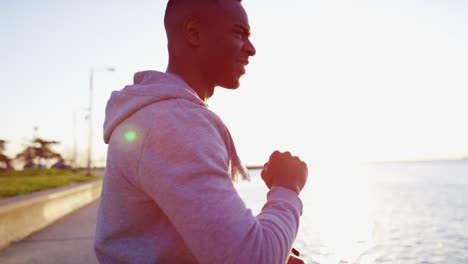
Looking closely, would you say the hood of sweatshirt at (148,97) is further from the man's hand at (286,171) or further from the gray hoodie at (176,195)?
the man's hand at (286,171)

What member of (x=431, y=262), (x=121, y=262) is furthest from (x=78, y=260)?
(x=431, y=262)

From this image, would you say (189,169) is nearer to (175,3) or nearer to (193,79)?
(193,79)

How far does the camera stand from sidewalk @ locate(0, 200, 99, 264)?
232 inches

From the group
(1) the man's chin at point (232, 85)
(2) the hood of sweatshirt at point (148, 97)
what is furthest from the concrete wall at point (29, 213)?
(1) the man's chin at point (232, 85)

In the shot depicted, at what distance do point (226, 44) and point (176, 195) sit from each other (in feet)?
2.01

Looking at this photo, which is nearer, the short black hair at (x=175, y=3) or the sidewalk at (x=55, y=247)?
the short black hair at (x=175, y=3)

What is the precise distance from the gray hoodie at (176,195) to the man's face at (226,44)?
0.14m

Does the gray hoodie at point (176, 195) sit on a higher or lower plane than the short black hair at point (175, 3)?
lower

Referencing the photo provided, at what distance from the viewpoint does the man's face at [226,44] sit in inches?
54.6

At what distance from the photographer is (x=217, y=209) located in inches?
39.3

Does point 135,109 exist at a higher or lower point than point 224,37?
lower

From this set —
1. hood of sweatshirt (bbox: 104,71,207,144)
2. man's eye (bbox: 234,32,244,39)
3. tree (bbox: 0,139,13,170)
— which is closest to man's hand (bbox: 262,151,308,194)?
hood of sweatshirt (bbox: 104,71,207,144)

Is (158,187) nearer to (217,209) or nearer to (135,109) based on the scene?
(217,209)

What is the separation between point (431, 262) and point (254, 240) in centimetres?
935
